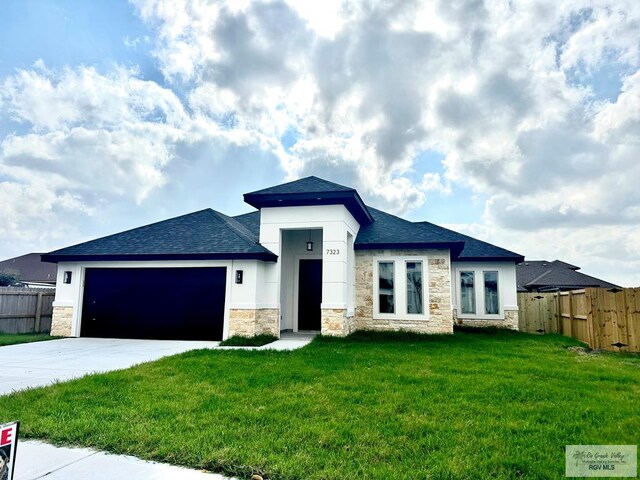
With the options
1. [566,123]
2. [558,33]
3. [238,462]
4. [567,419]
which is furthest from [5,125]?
[566,123]

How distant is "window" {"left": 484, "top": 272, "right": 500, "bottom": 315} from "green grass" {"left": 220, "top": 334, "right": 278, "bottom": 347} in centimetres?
960

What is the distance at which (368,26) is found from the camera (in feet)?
39.1

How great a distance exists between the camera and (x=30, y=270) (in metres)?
32.2

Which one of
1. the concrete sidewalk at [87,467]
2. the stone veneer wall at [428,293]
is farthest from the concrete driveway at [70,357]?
the stone veneer wall at [428,293]

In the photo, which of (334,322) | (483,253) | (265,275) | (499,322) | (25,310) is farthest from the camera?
(483,253)

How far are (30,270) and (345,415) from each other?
37.5 m

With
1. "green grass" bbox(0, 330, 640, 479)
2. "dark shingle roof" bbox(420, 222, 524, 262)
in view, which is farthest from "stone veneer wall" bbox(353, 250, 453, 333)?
"green grass" bbox(0, 330, 640, 479)

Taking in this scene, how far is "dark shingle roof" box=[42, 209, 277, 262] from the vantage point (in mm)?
11000

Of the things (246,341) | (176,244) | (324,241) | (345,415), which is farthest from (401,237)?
(345,415)

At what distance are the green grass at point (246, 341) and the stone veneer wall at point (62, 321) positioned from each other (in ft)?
17.6

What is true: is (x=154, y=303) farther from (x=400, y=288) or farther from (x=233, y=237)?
(x=400, y=288)

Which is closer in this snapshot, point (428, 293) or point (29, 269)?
point (428, 293)

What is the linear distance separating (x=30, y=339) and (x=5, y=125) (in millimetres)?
7231

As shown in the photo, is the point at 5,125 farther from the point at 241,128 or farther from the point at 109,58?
the point at 241,128
